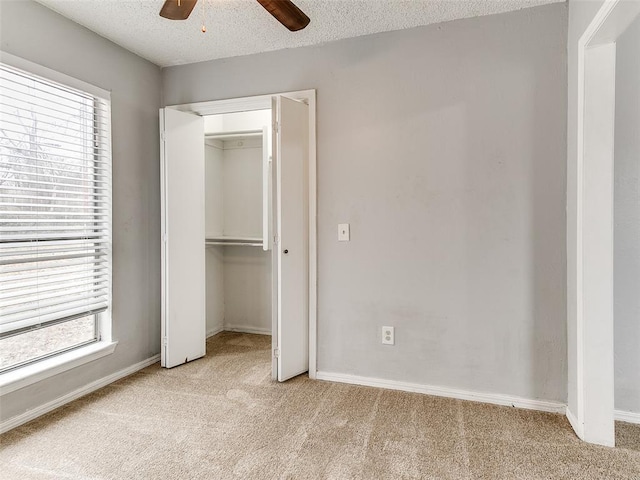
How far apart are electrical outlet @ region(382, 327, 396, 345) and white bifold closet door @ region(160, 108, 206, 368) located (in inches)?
62.4

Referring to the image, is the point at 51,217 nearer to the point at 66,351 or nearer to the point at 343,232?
the point at 66,351

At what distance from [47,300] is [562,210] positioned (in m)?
3.18

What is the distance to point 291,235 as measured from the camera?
112 inches

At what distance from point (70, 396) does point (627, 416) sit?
3402 mm

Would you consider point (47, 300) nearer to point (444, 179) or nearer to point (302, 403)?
point (302, 403)

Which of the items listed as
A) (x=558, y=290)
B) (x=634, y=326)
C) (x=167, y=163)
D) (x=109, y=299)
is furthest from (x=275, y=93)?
(x=634, y=326)

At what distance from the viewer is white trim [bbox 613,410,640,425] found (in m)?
2.29

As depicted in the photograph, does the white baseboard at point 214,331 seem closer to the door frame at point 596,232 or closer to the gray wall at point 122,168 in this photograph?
the gray wall at point 122,168

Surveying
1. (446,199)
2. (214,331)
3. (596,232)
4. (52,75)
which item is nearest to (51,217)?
(52,75)

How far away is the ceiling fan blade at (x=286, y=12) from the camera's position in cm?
173

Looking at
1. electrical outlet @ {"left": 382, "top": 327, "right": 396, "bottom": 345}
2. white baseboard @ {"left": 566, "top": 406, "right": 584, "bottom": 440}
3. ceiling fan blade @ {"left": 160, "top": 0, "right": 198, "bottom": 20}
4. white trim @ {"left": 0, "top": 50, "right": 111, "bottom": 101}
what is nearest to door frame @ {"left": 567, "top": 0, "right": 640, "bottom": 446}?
white baseboard @ {"left": 566, "top": 406, "right": 584, "bottom": 440}

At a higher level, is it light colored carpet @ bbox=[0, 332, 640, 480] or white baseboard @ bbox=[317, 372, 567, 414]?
white baseboard @ bbox=[317, 372, 567, 414]

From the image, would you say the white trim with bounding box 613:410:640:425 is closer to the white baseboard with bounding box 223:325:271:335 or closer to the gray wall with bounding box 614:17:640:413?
the gray wall with bounding box 614:17:640:413

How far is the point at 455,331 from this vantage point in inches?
103
